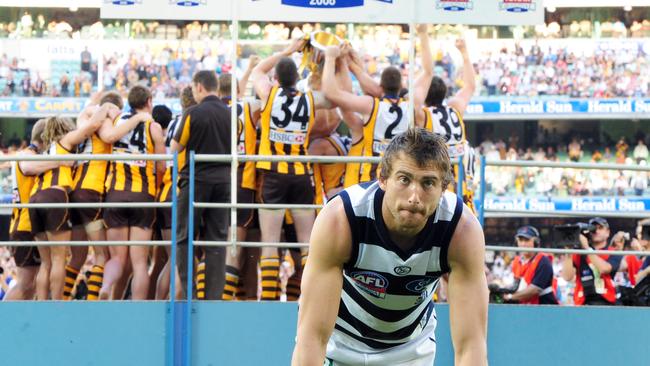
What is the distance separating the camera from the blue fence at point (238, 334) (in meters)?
7.89

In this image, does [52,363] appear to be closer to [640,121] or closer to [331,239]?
[331,239]

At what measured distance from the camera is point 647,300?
9242mm

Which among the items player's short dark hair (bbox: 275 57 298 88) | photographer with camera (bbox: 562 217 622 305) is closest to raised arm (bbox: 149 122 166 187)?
player's short dark hair (bbox: 275 57 298 88)

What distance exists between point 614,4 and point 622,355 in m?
19.1

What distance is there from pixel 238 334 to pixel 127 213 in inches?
52.6

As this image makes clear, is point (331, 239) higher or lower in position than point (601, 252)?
higher

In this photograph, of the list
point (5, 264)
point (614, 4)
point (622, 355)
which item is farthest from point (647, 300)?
point (614, 4)

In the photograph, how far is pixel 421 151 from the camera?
414 cm

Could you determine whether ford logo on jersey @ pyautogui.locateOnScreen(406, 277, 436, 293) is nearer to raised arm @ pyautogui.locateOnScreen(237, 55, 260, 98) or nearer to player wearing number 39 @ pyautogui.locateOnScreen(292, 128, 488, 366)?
player wearing number 39 @ pyautogui.locateOnScreen(292, 128, 488, 366)

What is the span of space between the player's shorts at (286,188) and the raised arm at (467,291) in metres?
3.83

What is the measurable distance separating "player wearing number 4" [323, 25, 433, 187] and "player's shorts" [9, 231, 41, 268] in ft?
8.42

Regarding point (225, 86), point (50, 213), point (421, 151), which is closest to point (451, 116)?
point (225, 86)

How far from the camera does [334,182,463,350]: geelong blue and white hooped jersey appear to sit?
14.5ft

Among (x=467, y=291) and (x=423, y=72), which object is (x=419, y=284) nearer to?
(x=467, y=291)
